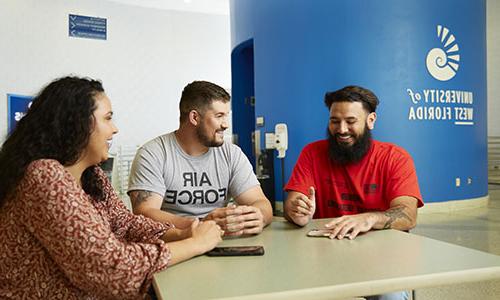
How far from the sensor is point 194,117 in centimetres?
238

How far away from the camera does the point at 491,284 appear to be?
3.05 meters

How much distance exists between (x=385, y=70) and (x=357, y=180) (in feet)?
13.5

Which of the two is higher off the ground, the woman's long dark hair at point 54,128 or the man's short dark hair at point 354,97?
the man's short dark hair at point 354,97

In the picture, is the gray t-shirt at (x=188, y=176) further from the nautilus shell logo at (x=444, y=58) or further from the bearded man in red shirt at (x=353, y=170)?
the nautilus shell logo at (x=444, y=58)

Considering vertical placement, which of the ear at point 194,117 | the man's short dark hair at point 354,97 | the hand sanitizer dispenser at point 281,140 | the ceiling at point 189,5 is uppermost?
the ceiling at point 189,5

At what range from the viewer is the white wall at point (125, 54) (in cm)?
945

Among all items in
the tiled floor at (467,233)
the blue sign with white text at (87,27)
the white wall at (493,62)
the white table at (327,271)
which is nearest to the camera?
the white table at (327,271)

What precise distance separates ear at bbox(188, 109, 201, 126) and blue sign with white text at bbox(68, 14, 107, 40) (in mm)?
8936

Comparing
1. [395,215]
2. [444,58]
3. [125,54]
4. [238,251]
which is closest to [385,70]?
[444,58]

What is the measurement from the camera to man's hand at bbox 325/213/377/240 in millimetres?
1587

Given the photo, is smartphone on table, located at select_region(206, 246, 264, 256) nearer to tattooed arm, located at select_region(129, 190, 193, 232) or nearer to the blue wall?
tattooed arm, located at select_region(129, 190, 193, 232)

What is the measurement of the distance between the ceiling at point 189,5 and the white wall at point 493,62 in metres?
6.92

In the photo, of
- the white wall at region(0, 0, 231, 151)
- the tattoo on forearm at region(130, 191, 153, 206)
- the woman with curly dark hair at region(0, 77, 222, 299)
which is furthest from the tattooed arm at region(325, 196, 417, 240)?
the white wall at region(0, 0, 231, 151)

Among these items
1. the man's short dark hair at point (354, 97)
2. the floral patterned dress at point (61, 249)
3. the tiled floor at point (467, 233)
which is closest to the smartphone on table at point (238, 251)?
the floral patterned dress at point (61, 249)
